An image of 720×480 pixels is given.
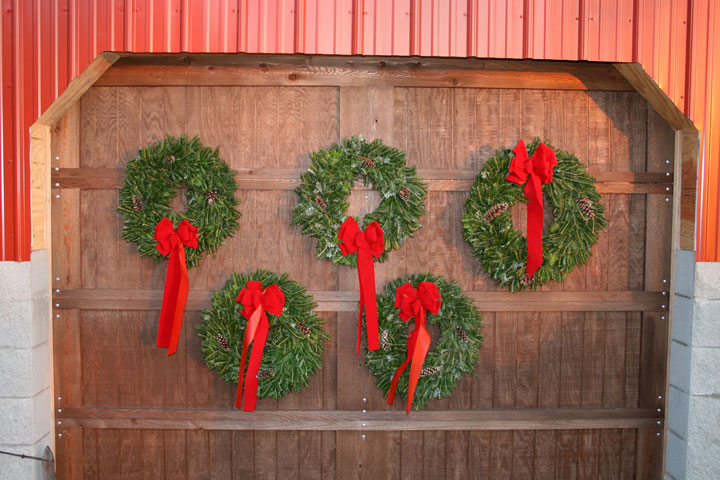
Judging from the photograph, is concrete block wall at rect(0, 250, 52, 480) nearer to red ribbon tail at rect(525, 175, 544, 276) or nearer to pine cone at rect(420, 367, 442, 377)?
pine cone at rect(420, 367, 442, 377)

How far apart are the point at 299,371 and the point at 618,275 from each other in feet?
5.27

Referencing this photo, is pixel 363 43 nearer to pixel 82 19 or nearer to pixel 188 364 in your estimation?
pixel 82 19

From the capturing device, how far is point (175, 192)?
2691 millimetres

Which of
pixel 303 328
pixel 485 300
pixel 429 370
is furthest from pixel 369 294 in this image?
pixel 485 300

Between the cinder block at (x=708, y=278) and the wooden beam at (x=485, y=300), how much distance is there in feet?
0.95

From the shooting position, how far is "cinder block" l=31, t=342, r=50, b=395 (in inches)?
100

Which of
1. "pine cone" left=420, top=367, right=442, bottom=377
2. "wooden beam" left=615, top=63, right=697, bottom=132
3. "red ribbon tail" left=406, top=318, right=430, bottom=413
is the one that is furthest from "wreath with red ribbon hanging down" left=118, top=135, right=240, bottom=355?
"wooden beam" left=615, top=63, right=697, bottom=132

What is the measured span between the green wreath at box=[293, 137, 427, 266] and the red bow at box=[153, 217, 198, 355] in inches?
19.9

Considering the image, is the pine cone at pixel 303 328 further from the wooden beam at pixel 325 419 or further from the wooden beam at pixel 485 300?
the wooden beam at pixel 325 419

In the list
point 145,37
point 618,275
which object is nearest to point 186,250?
point 145,37

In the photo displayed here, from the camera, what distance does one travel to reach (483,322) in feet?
9.15

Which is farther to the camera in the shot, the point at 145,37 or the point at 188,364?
the point at 188,364

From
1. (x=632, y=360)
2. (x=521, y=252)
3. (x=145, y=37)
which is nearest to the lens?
(x=145, y=37)

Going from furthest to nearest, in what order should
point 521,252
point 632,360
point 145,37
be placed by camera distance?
point 632,360, point 521,252, point 145,37
